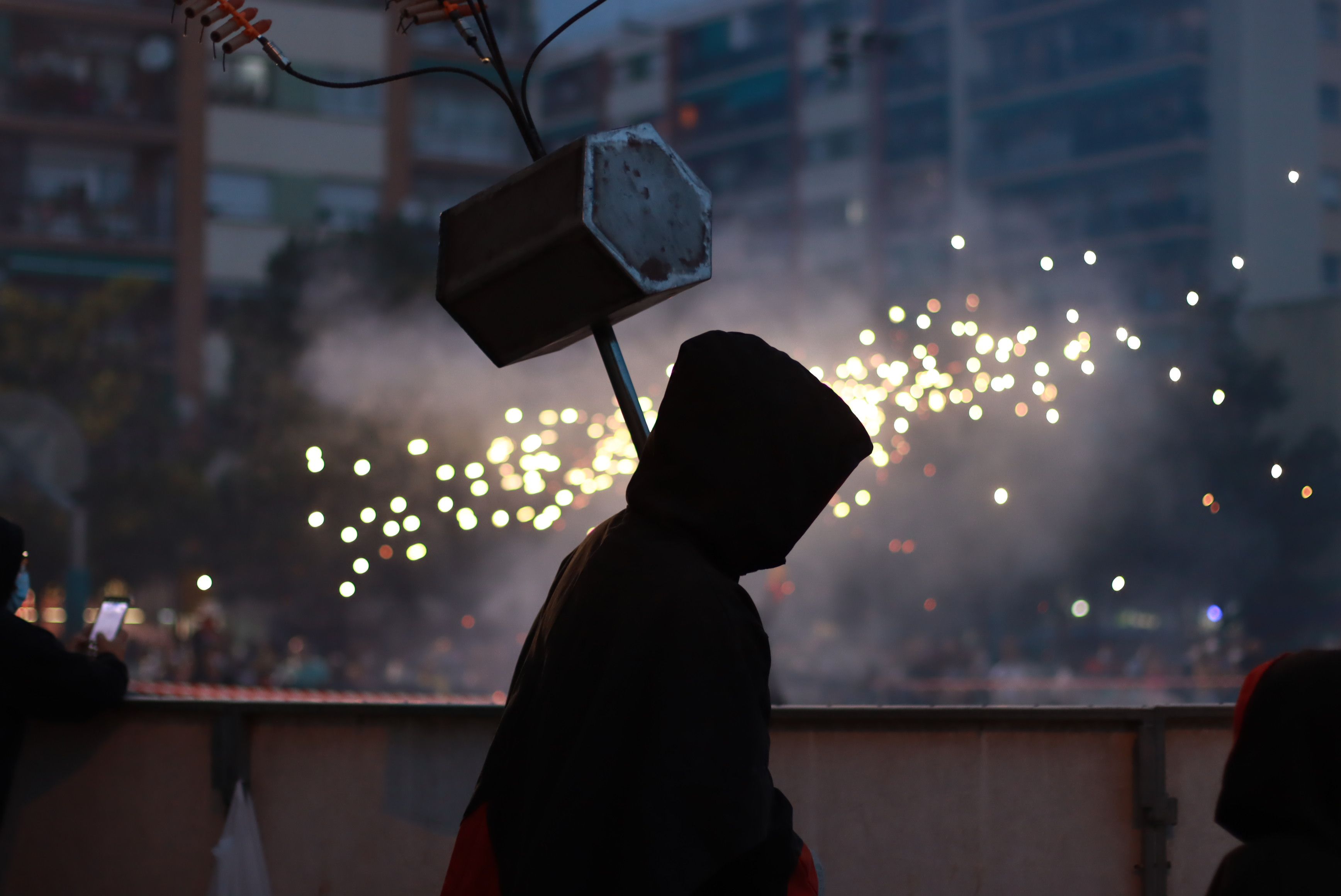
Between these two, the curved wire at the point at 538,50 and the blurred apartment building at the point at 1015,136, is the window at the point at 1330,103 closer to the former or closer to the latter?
the blurred apartment building at the point at 1015,136

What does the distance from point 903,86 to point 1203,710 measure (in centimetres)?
4573

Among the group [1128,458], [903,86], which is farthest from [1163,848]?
[903,86]

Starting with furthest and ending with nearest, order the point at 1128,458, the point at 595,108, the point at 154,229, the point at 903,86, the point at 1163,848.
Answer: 1. the point at 595,108
2. the point at 903,86
3. the point at 154,229
4. the point at 1128,458
5. the point at 1163,848

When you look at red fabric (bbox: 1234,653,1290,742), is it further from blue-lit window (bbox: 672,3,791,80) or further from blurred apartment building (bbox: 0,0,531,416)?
blue-lit window (bbox: 672,3,791,80)

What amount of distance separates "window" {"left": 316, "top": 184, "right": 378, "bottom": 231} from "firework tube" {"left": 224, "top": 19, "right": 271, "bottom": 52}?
1306 inches

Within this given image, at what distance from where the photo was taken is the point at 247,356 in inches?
1032

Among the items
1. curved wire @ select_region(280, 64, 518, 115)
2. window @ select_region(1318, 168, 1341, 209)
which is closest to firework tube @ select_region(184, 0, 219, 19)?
curved wire @ select_region(280, 64, 518, 115)

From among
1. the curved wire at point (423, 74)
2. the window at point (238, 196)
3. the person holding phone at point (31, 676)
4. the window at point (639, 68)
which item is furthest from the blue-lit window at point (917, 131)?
the curved wire at point (423, 74)

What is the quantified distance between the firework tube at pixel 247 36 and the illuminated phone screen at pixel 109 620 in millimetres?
1932

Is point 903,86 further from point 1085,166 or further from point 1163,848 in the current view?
point 1163,848

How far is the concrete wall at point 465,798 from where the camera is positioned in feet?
12.4

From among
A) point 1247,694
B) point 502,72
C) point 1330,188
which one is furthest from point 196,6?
point 1330,188

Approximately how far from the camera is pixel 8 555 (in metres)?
3.65

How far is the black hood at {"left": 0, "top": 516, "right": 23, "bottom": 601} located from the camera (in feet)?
11.9
